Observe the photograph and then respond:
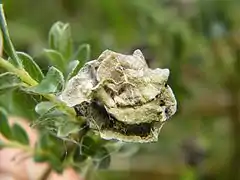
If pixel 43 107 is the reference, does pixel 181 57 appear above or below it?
below

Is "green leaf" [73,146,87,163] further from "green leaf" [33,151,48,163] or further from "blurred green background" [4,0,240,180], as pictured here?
"blurred green background" [4,0,240,180]

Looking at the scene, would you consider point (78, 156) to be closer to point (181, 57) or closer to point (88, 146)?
point (88, 146)

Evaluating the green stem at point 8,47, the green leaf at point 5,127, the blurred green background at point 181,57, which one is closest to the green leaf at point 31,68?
the green stem at point 8,47

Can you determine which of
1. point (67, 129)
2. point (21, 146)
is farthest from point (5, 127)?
point (67, 129)

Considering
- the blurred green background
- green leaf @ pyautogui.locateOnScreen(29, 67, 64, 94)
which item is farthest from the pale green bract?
the blurred green background

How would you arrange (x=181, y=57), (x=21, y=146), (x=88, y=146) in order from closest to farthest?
(x=88, y=146)
(x=21, y=146)
(x=181, y=57)

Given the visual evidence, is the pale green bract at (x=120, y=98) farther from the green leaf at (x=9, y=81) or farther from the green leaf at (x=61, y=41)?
the green leaf at (x=61, y=41)

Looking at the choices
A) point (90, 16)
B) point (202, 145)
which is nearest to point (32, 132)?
point (202, 145)
